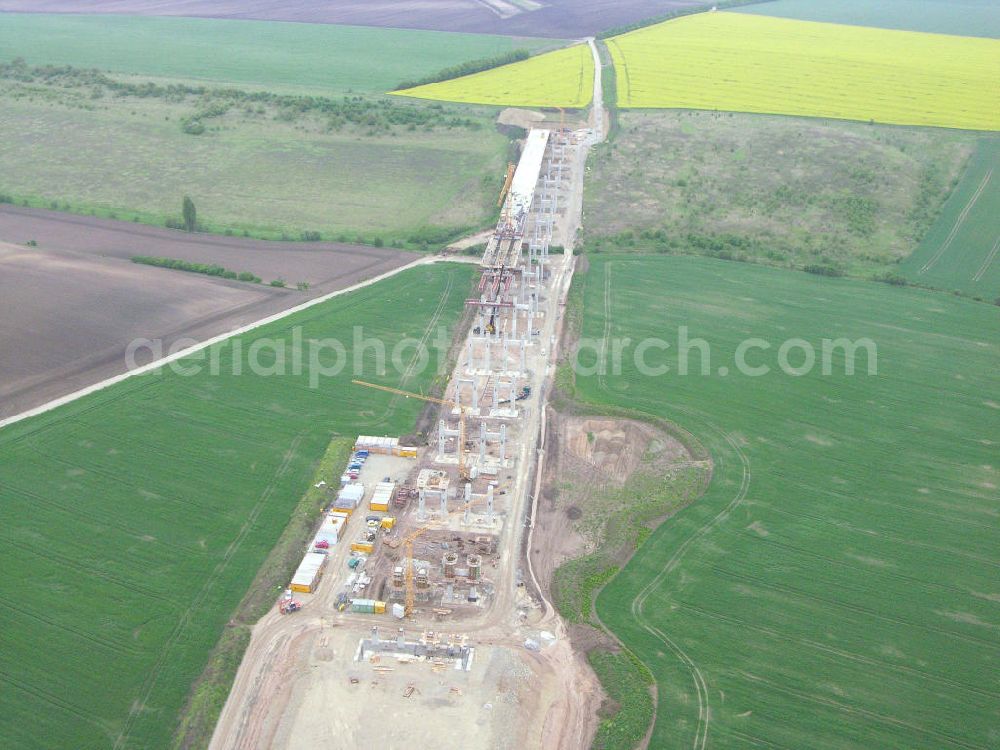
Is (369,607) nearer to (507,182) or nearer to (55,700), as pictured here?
(55,700)

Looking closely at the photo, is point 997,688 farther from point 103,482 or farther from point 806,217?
point 806,217

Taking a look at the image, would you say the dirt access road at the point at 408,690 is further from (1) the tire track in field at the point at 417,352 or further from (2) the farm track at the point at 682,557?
(1) the tire track in field at the point at 417,352

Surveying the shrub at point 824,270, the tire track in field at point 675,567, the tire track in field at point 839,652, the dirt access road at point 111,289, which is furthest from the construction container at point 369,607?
the shrub at point 824,270

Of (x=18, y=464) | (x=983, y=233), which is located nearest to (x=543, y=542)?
(x=18, y=464)

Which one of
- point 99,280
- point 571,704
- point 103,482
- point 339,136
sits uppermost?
point 339,136

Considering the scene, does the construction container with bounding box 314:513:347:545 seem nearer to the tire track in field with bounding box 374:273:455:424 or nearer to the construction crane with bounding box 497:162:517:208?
the tire track in field with bounding box 374:273:455:424
